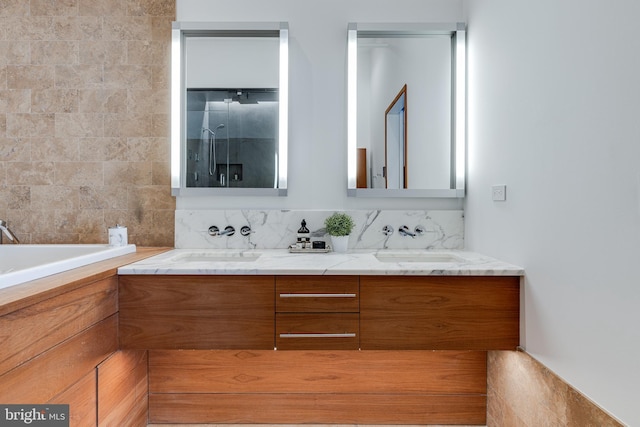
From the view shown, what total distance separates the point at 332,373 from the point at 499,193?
47.3 inches

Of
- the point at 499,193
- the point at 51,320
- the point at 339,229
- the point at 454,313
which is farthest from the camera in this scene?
the point at 339,229

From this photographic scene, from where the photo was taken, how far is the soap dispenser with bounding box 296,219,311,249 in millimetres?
A: 1926

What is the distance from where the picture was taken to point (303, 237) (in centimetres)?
198

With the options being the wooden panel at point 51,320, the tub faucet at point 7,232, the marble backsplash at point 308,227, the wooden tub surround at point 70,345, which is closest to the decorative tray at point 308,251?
the marble backsplash at point 308,227

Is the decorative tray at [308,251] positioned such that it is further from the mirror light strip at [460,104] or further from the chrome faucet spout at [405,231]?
the mirror light strip at [460,104]

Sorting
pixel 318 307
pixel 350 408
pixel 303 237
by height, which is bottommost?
pixel 350 408

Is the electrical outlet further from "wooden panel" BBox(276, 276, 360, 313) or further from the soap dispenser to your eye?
the soap dispenser

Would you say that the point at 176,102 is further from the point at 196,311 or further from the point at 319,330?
the point at 319,330

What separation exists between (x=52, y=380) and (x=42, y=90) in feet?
5.35

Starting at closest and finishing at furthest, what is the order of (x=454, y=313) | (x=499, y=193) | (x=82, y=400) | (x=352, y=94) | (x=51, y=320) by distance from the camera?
(x=51, y=320) < (x=82, y=400) < (x=454, y=313) < (x=499, y=193) < (x=352, y=94)

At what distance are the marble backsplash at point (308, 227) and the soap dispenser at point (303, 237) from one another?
0.04 m

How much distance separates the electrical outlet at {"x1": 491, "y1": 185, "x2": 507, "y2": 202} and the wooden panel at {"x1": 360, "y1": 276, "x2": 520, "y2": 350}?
0.35 metres

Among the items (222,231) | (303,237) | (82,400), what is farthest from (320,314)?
(82,400)
